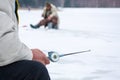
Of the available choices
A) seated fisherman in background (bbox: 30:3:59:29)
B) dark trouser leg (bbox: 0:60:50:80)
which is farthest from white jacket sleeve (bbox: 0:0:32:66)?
seated fisherman in background (bbox: 30:3:59:29)

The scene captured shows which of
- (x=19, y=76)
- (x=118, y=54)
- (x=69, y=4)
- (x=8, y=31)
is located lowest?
(x=69, y=4)

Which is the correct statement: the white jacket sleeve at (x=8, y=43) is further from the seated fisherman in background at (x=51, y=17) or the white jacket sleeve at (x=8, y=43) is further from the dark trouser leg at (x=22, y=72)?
the seated fisherman in background at (x=51, y=17)

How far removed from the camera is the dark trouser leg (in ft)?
3.89

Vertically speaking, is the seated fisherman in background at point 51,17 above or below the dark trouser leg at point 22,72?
below

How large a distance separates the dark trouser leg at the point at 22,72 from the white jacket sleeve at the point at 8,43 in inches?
0.8

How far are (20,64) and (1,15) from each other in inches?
6.8

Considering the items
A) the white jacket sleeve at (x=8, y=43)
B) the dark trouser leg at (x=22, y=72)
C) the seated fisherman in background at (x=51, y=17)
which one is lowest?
the seated fisherman in background at (x=51, y=17)

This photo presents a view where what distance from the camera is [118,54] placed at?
13.5 ft

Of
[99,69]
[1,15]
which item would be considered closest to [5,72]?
[1,15]

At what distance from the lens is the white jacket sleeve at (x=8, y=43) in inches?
46.0

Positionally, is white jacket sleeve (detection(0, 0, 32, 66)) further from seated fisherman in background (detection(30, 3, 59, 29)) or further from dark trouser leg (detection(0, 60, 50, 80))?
seated fisherman in background (detection(30, 3, 59, 29))

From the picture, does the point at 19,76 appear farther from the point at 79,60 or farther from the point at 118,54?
the point at 118,54

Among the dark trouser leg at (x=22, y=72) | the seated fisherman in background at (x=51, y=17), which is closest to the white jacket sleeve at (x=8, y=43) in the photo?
the dark trouser leg at (x=22, y=72)

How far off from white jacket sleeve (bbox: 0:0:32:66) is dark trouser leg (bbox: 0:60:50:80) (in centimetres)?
2
